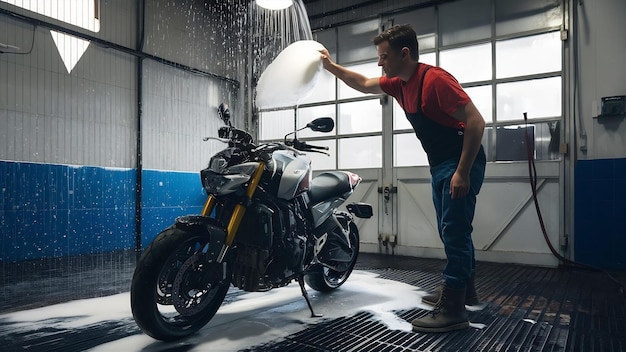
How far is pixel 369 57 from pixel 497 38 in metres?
1.54

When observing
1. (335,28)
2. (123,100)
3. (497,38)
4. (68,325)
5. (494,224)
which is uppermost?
(335,28)

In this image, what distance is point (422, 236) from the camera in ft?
16.4

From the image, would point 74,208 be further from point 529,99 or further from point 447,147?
point 529,99

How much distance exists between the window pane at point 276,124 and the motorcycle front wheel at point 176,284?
168 inches

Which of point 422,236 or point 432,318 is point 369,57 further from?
point 432,318

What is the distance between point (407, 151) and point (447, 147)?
302cm

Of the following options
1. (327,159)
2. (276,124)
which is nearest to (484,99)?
(327,159)

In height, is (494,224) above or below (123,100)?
below

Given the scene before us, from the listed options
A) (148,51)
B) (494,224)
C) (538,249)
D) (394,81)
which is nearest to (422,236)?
(494,224)

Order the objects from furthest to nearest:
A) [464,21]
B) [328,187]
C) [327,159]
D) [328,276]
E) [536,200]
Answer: [327,159] → [464,21] → [536,200] → [328,276] → [328,187]

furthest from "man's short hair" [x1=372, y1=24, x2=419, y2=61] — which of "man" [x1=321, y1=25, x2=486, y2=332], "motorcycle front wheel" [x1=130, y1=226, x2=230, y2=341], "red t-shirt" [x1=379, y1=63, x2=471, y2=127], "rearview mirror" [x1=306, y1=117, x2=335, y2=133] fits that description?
"motorcycle front wheel" [x1=130, y1=226, x2=230, y2=341]

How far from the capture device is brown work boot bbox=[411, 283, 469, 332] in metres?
2.11

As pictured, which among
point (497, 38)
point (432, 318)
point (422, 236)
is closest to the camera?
point (432, 318)

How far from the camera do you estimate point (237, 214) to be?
1983 mm
